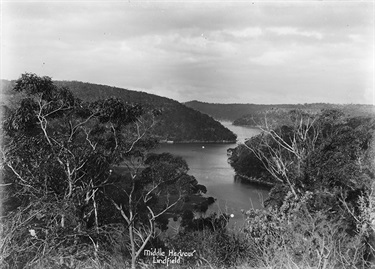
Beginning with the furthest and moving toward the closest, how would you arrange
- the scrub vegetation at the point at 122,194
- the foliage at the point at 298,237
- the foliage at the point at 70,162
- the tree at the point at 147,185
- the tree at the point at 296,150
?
the tree at the point at 296,150
the tree at the point at 147,185
the foliage at the point at 70,162
the scrub vegetation at the point at 122,194
the foliage at the point at 298,237

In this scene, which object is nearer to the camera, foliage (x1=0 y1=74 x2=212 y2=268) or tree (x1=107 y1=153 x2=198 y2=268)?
foliage (x1=0 y1=74 x2=212 y2=268)

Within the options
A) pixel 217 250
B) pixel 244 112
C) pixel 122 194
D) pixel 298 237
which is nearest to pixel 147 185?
pixel 122 194

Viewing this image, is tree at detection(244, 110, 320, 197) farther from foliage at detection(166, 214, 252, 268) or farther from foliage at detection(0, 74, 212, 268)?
foliage at detection(0, 74, 212, 268)

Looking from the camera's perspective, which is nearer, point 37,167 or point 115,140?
point 37,167

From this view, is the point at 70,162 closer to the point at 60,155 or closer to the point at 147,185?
the point at 60,155

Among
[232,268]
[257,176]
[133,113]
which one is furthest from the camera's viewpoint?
[257,176]

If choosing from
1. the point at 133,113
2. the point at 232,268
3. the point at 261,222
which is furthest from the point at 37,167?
the point at 261,222

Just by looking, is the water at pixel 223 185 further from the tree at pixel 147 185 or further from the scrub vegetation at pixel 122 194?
the tree at pixel 147 185

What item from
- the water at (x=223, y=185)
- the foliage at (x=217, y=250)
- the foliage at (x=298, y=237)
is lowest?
the water at (x=223, y=185)

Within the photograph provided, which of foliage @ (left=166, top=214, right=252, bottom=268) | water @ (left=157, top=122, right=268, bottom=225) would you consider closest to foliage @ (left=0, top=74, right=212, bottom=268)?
foliage @ (left=166, top=214, right=252, bottom=268)

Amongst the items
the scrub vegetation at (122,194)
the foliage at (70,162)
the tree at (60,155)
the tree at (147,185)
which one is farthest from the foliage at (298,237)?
the tree at (60,155)

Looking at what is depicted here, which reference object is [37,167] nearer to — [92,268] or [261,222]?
[92,268]
